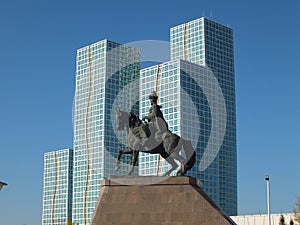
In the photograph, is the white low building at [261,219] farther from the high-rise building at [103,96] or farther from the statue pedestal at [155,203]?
the statue pedestal at [155,203]

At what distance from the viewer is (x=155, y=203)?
19.9 metres

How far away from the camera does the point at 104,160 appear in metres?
38.1

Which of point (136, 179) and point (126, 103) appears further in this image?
point (126, 103)

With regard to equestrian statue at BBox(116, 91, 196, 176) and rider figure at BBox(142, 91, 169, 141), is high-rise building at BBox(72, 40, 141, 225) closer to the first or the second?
equestrian statue at BBox(116, 91, 196, 176)

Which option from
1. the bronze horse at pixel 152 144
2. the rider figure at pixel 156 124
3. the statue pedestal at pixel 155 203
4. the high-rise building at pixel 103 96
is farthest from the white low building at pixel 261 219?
the rider figure at pixel 156 124

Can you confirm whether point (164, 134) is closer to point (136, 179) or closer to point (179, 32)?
point (136, 179)

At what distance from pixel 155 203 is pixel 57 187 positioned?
87160 millimetres

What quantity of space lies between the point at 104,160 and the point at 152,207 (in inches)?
733

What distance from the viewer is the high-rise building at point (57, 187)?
99250mm

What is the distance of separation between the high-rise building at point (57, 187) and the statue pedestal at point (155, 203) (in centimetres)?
7899

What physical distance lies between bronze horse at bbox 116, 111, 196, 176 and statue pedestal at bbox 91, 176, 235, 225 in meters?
0.77

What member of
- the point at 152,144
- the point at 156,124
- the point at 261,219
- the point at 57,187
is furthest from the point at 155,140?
the point at 57,187

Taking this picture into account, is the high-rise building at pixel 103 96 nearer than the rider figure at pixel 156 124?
No

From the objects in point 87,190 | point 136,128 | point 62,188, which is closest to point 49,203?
point 62,188
